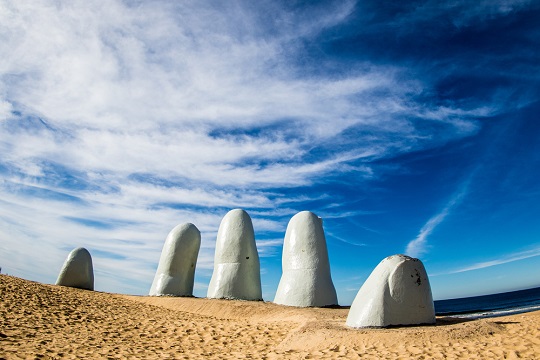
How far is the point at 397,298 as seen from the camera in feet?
24.4

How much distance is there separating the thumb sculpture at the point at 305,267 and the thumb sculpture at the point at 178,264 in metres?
4.13

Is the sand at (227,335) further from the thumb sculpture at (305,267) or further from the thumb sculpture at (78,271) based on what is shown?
the thumb sculpture at (78,271)

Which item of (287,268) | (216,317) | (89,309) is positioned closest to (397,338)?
(216,317)

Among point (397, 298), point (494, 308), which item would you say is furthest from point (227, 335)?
point (494, 308)

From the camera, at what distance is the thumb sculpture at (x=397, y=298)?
7.35m

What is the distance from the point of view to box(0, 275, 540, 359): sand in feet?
19.8

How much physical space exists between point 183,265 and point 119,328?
6391 mm

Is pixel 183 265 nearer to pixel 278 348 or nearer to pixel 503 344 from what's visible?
pixel 278 348

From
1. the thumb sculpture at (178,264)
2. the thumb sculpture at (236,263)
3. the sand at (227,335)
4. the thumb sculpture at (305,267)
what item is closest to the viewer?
the sand at (227,335)

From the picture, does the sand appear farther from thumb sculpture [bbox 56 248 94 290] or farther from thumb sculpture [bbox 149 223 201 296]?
thumb sculpture [bbox 56 248 94 290]

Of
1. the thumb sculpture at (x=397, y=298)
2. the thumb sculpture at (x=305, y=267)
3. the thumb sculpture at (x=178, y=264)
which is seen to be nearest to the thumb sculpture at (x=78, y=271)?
the thumb sculpture at (x=178, y=264)

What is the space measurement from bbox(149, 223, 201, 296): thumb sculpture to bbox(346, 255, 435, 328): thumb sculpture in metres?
8.94

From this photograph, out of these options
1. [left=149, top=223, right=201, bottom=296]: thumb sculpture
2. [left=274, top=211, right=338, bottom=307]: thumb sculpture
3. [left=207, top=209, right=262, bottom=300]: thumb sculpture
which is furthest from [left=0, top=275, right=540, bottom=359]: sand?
[left=149, top=223, right=201, bottom=296]: thumb sculpture

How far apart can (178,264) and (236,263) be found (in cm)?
265
